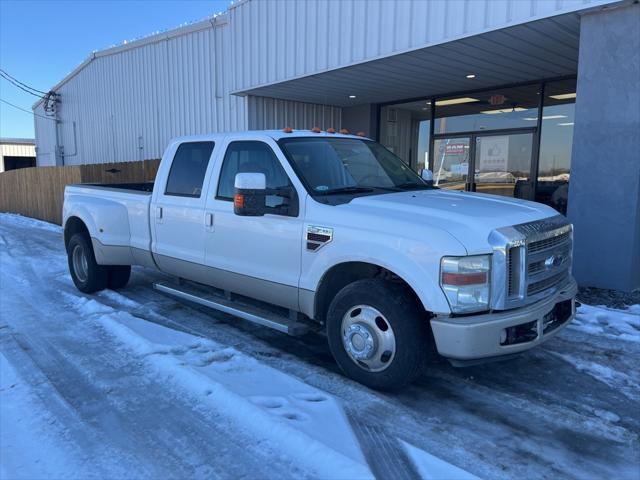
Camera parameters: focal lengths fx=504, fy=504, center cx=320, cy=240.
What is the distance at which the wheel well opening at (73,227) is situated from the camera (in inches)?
280

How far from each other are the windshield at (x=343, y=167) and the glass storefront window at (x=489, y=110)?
6970mm

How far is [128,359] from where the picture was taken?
4.51 meters

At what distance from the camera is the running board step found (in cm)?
444

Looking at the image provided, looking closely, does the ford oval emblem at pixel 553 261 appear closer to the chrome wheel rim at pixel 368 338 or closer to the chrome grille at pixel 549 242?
the chrome grille at pixel 549 242

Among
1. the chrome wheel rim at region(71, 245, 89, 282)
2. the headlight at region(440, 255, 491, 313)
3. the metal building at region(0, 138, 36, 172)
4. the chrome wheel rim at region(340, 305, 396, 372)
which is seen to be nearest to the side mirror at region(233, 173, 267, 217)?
the chrome wheel rim at region(340, 305, 396, 372)

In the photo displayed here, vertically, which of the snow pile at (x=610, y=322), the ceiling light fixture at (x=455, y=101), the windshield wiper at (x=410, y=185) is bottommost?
the snow pile at (x=610, y=322)

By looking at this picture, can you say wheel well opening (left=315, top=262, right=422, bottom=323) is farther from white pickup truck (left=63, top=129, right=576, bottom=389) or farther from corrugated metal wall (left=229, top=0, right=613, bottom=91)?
corrugated metal wall (left=229, top=0, right=613, bottom=91)

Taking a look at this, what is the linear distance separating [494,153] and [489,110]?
3.42ft

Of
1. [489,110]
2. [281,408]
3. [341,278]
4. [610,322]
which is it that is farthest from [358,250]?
[489,110]

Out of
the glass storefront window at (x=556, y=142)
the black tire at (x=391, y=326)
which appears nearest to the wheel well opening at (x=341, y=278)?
the black tire at (x=391, y=326)

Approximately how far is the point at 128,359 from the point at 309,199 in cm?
216

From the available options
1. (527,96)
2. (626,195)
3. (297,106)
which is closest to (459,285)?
→ (626,195)

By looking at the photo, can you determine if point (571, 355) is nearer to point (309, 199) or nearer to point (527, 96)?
point (309, 199)

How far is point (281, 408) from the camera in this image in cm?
357
